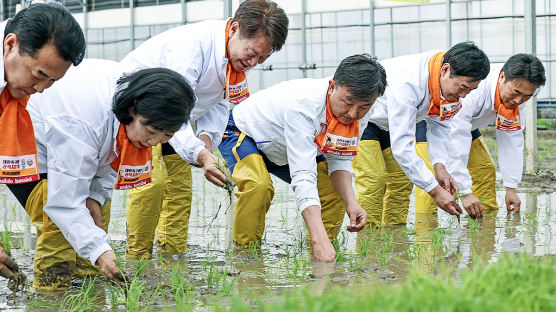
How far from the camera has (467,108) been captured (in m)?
5.99

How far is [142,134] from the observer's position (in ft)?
10.9

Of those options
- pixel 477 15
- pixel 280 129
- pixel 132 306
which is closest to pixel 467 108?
pixel 280 129

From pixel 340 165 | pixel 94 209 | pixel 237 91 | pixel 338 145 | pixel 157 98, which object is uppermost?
pixel 237 91

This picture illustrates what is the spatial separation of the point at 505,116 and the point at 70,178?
12.3 feet

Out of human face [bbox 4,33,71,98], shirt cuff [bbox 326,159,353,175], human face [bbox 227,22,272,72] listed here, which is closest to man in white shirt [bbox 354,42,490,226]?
shirt cuff [bbox 326,159,353,175]

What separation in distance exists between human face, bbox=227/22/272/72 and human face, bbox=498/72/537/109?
233 centimetres

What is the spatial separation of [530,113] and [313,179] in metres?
5.40

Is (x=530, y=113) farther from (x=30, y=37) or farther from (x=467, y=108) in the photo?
(x=30, y=37)

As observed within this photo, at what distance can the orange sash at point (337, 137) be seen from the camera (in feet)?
14.3

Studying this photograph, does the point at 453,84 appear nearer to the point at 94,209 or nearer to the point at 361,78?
the point at 361,78

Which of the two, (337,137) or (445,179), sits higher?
(337,137)

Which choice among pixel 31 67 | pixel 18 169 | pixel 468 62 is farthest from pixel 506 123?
pixel 31 67

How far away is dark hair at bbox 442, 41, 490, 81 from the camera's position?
16.0 feet

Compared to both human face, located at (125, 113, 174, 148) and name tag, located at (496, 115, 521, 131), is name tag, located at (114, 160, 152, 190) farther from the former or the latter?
name tag, located at (496, 115, 521, 131)
